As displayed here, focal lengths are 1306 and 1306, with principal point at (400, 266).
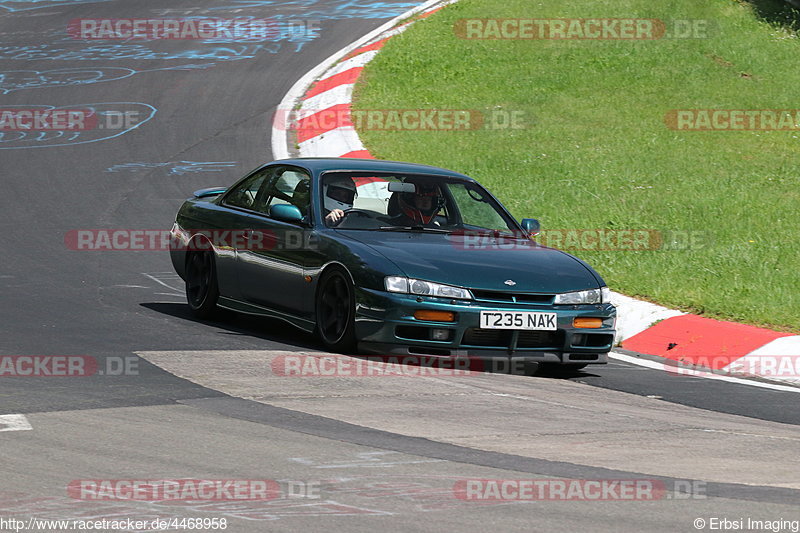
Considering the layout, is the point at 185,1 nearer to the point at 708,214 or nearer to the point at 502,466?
the point at 708,214

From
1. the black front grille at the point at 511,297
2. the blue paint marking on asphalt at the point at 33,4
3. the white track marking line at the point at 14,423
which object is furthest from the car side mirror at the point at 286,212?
the blue paint marking on asphalt at the point at 33,4

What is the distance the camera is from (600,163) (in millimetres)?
16594

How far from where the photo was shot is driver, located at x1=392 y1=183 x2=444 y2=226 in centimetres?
993

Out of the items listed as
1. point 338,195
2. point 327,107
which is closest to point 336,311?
point 338,195

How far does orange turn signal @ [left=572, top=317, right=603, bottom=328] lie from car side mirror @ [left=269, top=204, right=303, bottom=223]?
219cm

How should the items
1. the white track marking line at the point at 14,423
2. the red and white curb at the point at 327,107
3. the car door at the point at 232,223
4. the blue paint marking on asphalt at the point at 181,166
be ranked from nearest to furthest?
1. the white track marking line at the point at 14,423
2. the car door at the point at 232,223
3. the blue paint marking on asphalt at the point at 181,166
4. the red and white curb at the point at 327,107

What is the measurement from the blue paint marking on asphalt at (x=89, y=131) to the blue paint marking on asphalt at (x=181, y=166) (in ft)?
5.63

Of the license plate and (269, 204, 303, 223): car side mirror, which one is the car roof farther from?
the license plate

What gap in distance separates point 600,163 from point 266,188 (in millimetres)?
7109

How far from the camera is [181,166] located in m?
17.4

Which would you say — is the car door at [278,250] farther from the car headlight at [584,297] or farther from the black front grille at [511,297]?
the car headlight at [584,297]

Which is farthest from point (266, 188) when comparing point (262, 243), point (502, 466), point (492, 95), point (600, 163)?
point (492, 95)

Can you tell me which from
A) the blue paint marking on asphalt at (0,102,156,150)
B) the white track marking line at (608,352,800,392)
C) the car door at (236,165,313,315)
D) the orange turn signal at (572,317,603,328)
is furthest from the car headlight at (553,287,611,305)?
the blue paint marking on asphalt at (0,102,156,150)

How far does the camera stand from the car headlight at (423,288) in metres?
8.71
